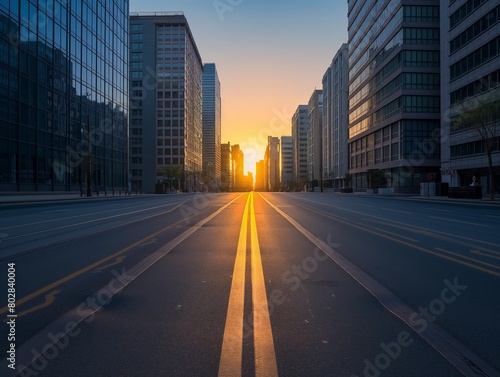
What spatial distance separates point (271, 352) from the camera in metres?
3.69

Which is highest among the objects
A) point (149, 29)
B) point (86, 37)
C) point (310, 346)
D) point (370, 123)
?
point (149, 29)

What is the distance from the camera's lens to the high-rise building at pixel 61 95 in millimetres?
37500

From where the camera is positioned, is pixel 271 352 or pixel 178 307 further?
pixel 178 307

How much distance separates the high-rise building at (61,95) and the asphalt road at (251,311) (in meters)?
33.2

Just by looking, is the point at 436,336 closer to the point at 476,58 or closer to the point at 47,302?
the point at 47,302

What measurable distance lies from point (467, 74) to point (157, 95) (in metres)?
93.4

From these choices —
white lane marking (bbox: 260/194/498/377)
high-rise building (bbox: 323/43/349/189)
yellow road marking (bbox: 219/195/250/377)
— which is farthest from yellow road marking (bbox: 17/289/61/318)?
high-rise building (bbox: 323/43/349/189)

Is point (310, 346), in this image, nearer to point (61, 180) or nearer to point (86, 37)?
point (61, 180)

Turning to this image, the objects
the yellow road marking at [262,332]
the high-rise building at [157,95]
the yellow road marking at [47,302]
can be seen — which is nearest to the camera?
the yellow road marking at [262,332]

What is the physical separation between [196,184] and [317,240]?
135 metres

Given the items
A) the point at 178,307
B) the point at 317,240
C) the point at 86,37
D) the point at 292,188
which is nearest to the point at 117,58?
the point at 86,37

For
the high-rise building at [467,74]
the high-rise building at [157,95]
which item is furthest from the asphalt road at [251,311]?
the high-rise building at [157,95]

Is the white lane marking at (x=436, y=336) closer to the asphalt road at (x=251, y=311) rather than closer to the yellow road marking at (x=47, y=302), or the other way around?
the asphalt road at (x=251, y=311)

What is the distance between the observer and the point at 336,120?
12094 cm
